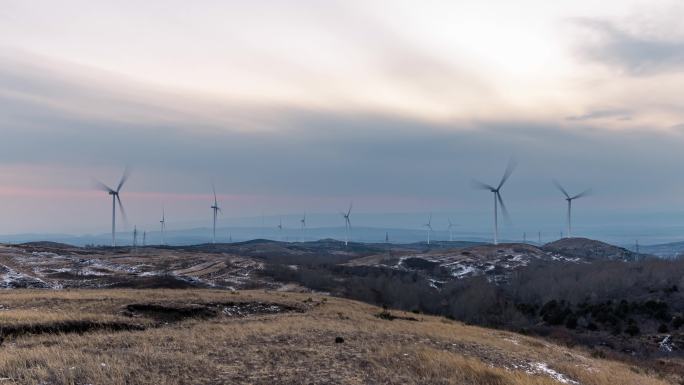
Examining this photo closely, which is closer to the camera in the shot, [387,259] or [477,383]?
A: [477,383]

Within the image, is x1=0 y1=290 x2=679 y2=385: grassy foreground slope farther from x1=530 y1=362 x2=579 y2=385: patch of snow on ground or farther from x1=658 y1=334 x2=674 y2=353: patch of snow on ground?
x1=658 y1=334 x2=674 y2=353: patch of snow on ground

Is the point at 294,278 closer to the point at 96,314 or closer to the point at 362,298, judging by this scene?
the point at 362,298

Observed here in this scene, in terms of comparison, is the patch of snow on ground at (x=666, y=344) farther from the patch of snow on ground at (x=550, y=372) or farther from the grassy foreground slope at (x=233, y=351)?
the patch of snow on ground at (x=550, y=372)

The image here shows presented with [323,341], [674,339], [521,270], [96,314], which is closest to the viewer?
[323,341]

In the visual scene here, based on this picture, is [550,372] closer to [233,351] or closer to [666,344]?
[233,351]

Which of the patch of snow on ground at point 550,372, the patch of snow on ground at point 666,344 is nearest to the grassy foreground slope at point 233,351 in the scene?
the patch of snow on ground at point 550,372

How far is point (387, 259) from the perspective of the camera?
163250 mm

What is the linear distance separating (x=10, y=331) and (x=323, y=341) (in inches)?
544

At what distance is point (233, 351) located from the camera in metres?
20.3

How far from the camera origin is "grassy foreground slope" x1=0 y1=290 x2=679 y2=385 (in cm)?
1564

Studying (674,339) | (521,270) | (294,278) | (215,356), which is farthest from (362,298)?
(215,356)

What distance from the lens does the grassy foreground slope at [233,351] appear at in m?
15.6

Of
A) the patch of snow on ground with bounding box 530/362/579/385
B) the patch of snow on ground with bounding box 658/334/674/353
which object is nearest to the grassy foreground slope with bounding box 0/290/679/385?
the patch of snow on ground with bounding box 530/362/579/385

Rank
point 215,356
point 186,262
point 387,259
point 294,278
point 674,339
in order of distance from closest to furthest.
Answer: point 215,356
point 674,339
point 294,278
point 186,262
point 387,259
